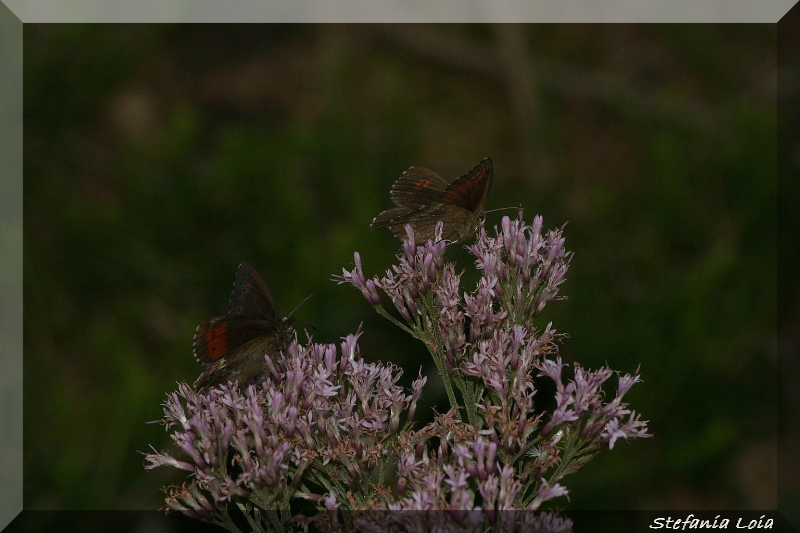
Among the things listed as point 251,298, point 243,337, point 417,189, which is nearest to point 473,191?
point 417,189

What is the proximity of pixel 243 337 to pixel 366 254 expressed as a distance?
2530 millimetres

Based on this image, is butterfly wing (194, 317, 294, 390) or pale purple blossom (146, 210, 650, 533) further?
butterfly wing (194, 317, 294, 390)

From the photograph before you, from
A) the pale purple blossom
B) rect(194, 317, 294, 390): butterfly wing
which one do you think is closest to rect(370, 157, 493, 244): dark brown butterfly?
→ the pale purple blossom

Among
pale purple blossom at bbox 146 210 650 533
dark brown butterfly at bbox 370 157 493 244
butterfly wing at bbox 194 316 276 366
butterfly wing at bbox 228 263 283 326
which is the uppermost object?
dark brown butterfly at bbox 370 157 493 244

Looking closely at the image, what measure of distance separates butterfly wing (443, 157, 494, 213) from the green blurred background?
1.95 m

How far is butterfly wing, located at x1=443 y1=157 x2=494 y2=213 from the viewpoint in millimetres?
3402

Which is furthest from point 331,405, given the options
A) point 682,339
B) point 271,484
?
point 682,339

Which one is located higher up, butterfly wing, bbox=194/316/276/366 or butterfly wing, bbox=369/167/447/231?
butterfly wing, bbox=369/167/447/231

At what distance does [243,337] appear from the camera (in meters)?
3.12

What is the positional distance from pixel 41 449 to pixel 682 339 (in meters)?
4.62

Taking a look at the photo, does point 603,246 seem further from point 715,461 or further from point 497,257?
point 497,257

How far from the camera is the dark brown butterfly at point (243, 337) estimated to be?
3.03 metres

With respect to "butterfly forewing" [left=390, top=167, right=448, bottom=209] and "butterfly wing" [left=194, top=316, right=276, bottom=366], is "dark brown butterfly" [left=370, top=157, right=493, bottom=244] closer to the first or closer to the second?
"butterfly forewing" [left=390, top=167, right=448, bottom=209]

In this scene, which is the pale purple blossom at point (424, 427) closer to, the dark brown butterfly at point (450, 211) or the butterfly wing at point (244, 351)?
the butterfly wing at point (244, 351)
